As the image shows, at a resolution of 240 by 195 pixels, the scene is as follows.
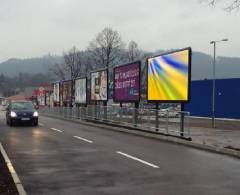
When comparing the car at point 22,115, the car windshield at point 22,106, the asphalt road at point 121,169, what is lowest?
the asphalt road at point 121,169

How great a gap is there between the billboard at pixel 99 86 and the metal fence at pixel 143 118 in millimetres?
833

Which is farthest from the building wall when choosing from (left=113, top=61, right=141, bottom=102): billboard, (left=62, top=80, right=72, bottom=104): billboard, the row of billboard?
(left=113, top=61, right=141, bottom=102): billboard

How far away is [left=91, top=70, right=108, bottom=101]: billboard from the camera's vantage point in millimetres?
32688

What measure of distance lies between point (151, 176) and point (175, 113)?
9657 mm

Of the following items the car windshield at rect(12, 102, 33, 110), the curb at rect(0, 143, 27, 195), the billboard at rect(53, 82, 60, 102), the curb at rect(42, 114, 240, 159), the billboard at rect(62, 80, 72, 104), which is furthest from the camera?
the billboard at rect(53, 82, 60, 102)

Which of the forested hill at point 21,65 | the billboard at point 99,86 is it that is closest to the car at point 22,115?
the billboard at point 99,86

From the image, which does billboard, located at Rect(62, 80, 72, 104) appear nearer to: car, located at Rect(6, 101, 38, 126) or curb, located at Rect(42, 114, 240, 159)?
car, located at Rect(6, 101, 38, 126)

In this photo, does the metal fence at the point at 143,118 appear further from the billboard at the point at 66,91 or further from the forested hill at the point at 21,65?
the forested hill at the point at 21,65

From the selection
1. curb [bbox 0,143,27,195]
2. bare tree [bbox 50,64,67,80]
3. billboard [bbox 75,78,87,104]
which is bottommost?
curb [bbox 0,143,27,195]

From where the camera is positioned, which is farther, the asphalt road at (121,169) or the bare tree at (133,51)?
the bare tree at (133,51)

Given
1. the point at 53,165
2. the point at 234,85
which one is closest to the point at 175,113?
the point at 53,165

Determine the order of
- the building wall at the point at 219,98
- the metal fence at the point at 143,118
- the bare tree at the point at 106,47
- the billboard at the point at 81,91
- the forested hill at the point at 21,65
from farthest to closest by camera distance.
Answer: the forested hill at the point at 21,65 < the bare tree at the point at 106,47 < the building wall at the point at 219,98 < the billboard at the point at 81,91 < the metal fence at the point at 143,118

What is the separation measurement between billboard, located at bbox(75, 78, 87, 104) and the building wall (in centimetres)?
1752

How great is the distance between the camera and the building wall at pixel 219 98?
49.7 meters
